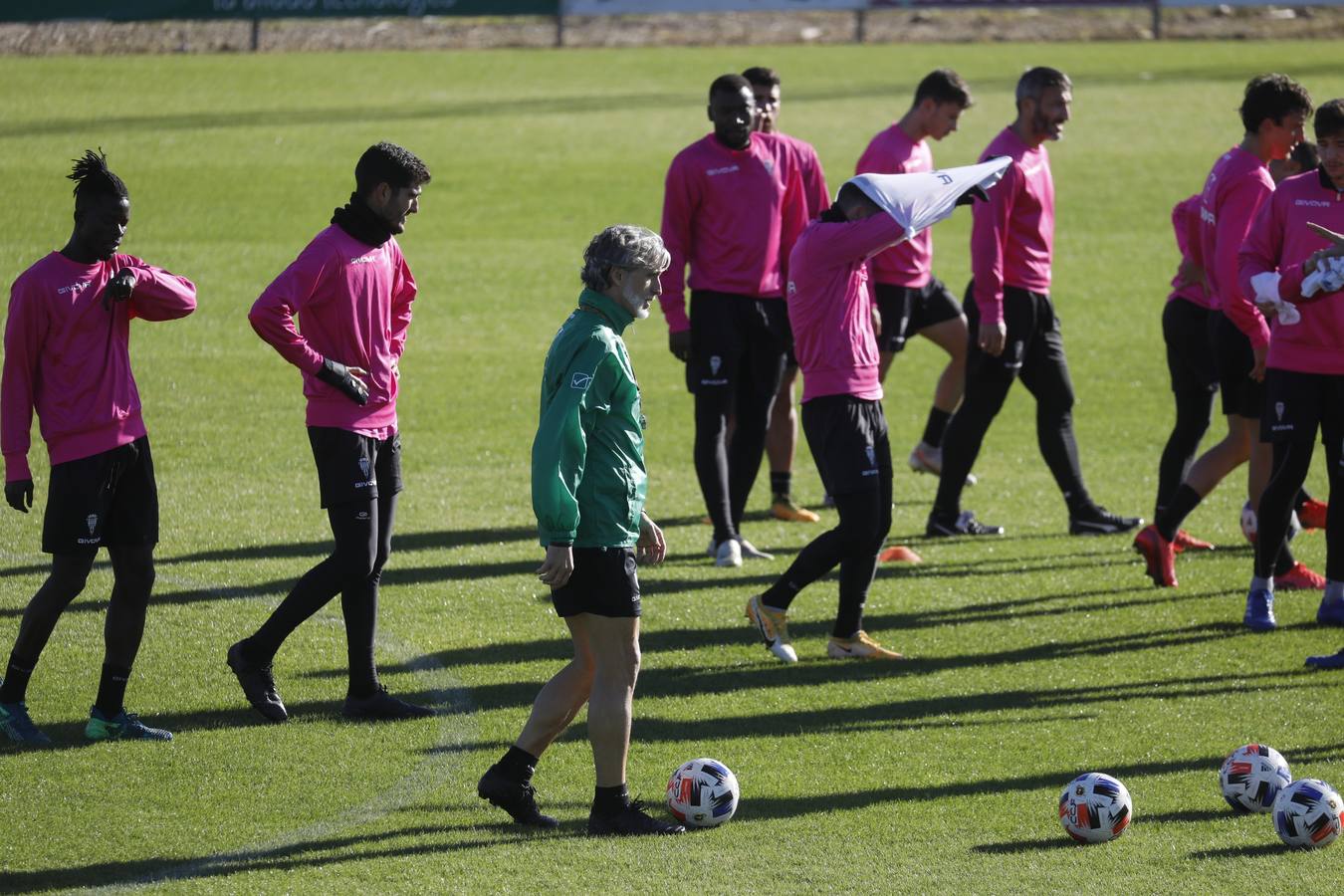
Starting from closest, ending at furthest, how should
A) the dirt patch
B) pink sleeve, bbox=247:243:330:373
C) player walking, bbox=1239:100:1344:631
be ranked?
pink sleeve, bbox=247:243:330:373, player walking, bbox=1239:100:1344:631, the dirt patch

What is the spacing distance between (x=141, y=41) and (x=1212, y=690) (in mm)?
25778

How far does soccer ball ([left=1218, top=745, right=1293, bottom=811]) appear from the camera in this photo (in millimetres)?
6066

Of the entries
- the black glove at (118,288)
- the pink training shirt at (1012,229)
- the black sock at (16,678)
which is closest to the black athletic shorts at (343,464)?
the black glove at (118,288)

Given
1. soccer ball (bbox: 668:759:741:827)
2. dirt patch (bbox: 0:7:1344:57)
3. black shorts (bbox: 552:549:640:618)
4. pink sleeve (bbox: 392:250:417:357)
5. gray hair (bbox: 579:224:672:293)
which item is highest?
dirt patch (bbox: 0:7:1344:57)

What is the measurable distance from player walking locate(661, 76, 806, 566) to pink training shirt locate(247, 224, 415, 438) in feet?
8.77

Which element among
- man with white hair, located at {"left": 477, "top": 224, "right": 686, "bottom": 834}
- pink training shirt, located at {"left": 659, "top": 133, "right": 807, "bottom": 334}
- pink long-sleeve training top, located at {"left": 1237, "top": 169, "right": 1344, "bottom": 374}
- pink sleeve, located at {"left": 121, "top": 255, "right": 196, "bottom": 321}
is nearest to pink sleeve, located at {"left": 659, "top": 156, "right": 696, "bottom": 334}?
pink training shirt, located at {"left": 659, "top": 133, "right": 807, "bottom": 334}

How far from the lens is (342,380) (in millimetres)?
6703

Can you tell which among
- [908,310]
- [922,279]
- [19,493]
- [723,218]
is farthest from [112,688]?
[922,279]

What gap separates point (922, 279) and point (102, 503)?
601 cm

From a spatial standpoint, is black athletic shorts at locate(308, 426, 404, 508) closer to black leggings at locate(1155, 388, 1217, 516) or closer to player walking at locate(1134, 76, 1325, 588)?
player walking at locate(1134, 76, 1325, 588)

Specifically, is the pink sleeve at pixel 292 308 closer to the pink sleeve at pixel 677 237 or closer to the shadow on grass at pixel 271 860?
the shadow on grass at pixel 271 860

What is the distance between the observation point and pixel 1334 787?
6.38 meters

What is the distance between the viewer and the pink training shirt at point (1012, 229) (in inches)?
388

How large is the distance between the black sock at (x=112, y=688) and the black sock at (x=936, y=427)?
653cm
